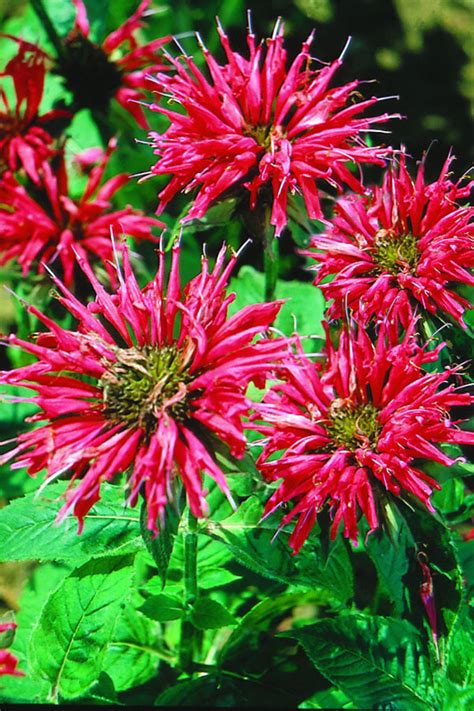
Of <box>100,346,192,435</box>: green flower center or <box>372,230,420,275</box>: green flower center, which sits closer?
<box>100,346,192,435</box>: green flower center

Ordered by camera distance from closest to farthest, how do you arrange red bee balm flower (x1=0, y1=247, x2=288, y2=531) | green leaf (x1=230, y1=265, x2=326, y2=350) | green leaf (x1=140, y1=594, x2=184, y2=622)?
red bee balm flower (x1=0, y1=247, x2=288, y2=531)
green leaf (x1=140, y1=594, x2=184, y2=622)
green leaf (x1=230, y1=265, x2=326, y2=350)

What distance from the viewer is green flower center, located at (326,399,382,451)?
3.15 feet

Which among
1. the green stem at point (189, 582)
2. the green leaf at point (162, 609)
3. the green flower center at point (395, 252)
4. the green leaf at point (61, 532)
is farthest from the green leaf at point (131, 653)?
the green flower center at point (395, 252)

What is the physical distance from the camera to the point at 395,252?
1.07 m

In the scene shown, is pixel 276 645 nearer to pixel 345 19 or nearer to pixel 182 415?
pixel 182 415

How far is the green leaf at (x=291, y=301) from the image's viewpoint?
145cm

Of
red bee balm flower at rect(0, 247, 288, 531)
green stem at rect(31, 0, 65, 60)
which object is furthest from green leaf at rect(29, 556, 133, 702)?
green stem at rect(31, 0, 65, 60)

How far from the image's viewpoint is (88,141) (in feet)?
6.78

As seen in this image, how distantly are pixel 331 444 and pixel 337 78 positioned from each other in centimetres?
150

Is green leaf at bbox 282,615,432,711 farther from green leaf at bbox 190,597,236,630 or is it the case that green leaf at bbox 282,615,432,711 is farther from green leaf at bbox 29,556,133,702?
green leaf at bbox 29,556,133,702

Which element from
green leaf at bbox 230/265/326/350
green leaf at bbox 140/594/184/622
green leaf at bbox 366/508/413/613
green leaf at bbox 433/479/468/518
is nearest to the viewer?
green leaf at bbox 366/508/413/613

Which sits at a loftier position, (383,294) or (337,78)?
(337,78)

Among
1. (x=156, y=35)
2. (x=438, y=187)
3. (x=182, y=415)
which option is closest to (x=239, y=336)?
→ (x=182, y=415)

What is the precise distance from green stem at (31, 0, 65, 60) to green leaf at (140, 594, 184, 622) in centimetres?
112
